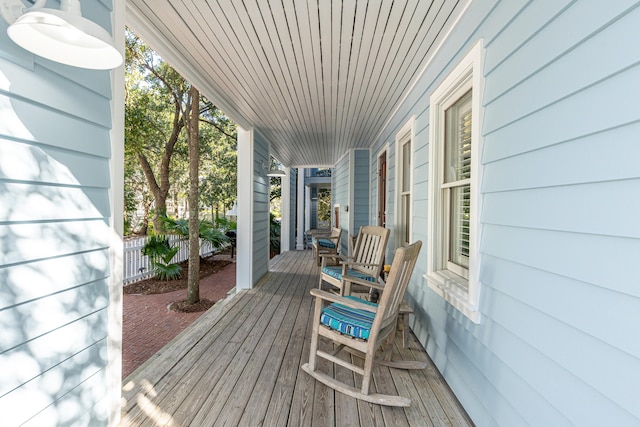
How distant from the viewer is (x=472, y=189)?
175cm

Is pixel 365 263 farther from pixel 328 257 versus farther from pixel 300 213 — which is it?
pixel 300 213

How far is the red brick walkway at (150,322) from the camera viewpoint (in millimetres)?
3141

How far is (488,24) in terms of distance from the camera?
1.62m

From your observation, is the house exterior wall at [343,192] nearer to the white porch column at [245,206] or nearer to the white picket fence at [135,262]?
the white porch column at [245,206]

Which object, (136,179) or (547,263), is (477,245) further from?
(136,179)

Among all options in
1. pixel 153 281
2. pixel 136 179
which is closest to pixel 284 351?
pixel 153 281

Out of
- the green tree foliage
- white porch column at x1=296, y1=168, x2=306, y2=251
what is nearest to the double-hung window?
the green tree foliage

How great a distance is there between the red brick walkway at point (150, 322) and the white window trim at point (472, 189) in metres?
2.82

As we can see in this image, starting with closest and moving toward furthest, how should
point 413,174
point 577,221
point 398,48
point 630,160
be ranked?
1. point 630,160
2. point 577,221
3. point 398,48
4. point 413,174

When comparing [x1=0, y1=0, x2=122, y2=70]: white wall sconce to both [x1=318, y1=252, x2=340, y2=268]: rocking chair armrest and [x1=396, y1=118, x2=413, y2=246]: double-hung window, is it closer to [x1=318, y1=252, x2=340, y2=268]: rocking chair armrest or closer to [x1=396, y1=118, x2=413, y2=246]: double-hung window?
[x1=396, y1=118, x2=413, y2=246]: double-hung window

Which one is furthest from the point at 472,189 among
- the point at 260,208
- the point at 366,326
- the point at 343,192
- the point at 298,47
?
the point at 343,192

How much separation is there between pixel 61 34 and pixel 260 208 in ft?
14.6

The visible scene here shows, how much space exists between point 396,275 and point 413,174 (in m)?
1.54

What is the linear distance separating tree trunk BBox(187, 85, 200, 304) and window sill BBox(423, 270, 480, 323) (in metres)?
3.41
